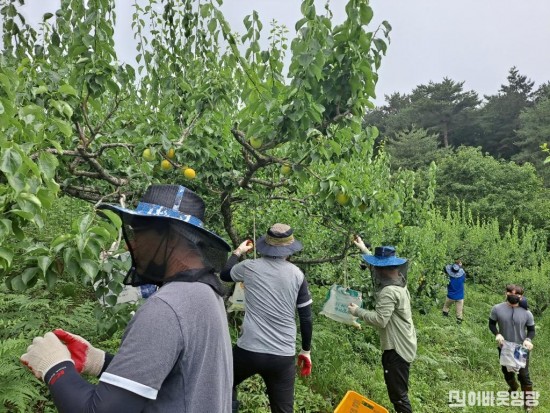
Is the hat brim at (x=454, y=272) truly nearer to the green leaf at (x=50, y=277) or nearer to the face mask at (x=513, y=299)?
the face mask at (x=513, y=299)

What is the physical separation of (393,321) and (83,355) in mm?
3036

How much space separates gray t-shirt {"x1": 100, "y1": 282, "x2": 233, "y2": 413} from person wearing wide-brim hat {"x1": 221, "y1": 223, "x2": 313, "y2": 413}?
6.28 feet

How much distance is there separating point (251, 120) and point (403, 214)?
3704 millimetres

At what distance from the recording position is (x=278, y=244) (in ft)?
12.0

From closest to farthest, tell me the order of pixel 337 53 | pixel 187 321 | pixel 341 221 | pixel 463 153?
pixel 187 321 → pixel 337 53 → pixel 341 221 → pixel 463 153

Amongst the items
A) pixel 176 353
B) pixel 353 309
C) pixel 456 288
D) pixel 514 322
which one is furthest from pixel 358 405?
pixel 456 288

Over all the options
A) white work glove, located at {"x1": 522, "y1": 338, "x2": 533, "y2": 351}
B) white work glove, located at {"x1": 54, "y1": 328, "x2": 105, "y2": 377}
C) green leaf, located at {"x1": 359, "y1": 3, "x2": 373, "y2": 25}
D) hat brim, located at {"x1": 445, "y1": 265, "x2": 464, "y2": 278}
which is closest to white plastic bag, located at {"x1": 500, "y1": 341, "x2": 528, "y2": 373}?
white work glove, located at {"x1": 522, "y1": 338, "x2": 533, "y2": 351}

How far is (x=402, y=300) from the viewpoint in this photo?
3.98 meters

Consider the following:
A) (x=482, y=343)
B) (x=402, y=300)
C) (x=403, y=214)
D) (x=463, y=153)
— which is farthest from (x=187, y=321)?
(x=463, y=153)

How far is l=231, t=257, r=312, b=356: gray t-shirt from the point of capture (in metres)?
3.44

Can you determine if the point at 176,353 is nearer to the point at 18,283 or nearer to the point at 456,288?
the point at 18,283

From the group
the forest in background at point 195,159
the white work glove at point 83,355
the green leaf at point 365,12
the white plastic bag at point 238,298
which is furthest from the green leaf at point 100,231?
the white plastic bag at point 238,298

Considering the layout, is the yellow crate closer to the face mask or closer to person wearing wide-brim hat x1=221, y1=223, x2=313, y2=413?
person wearing wide-brim hat x1=221, y1=223, x2=313, y2=413

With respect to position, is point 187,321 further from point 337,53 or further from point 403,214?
point 403,214
